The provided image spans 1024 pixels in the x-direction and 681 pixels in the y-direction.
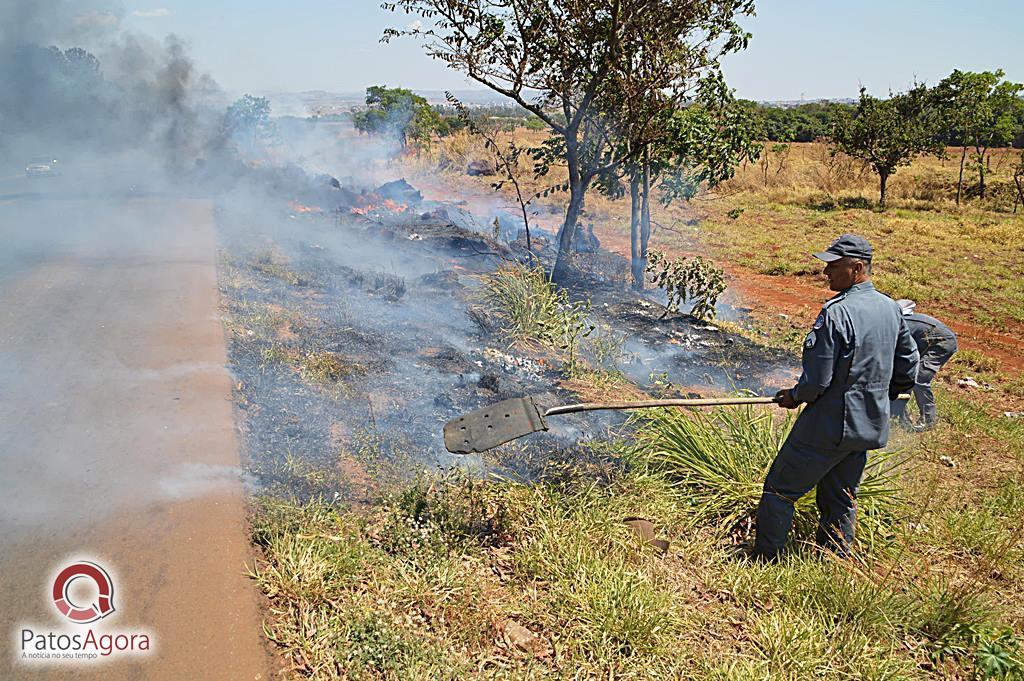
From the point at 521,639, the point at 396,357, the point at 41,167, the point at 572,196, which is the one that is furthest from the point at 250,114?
the point at 521,639

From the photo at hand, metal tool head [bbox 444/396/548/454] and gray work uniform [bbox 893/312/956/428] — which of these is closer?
metal tool head [bbox 444/396/548/454]

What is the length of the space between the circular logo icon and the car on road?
18.4 meters

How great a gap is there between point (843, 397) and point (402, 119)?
76.2 feet

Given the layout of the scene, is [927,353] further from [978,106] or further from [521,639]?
[978,106]

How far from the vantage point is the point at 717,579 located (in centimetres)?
340

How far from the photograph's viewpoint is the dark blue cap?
3297 mm

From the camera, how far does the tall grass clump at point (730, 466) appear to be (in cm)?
375

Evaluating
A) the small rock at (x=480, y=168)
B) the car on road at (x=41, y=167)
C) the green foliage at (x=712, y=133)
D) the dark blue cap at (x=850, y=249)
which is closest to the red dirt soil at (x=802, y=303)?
the green foliage at (x=712, y=133)

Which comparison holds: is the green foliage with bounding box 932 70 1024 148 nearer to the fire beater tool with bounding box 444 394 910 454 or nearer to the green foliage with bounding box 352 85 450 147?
the green foliage with bounding box 352 85 450 147

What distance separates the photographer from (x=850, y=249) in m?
3.30

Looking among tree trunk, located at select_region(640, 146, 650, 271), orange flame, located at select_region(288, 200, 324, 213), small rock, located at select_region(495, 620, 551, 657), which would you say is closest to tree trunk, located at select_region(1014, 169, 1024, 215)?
tree trunk, located at select_region(640, 146, 650, 271)

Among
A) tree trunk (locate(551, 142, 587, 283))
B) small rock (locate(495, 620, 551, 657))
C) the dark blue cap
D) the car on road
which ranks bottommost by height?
small rock (locate(495, 620, 551, 657))

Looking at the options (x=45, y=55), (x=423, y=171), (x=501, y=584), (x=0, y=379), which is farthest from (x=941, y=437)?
(x=45, y=55)

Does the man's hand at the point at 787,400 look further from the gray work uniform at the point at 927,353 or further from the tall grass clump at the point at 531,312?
the tall grass clump at the point at 531,312
